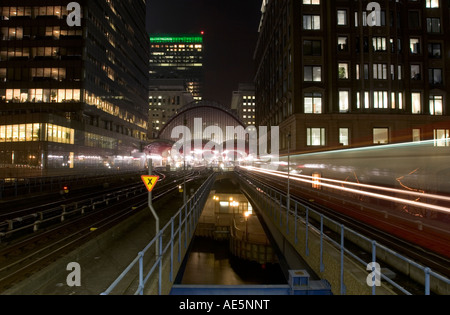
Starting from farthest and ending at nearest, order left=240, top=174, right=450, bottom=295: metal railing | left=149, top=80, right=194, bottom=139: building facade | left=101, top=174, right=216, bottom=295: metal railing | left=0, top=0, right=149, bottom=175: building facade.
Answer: left=149, top=80, right=194, bottom=139: building facade
left=0, top=0, right=149, bottom=175: building facade
left=101, top=174, right=216, bottom=295: metal railing
left=240, top=174, right=450, bottom=295: metal railing

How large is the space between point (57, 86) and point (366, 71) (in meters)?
55.6

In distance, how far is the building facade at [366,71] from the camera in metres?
42.7

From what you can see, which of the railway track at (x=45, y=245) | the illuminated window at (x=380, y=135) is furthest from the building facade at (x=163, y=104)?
the railway track at (x=45, y=245)

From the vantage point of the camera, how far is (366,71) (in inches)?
1731

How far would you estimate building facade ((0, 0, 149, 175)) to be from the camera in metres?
45.2

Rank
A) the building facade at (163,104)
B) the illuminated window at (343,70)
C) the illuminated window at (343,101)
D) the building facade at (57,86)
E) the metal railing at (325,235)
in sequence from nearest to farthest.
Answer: the metal railing at (325,235)
the illuminated window at (343,101)
the illuminated window at (343,70)
the building facade at (57,86)
the building facade at (163,104)

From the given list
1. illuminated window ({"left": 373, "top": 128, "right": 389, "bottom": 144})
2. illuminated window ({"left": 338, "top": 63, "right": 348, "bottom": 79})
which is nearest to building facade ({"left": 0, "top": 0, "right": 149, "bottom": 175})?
illuminated window ({"left": 338, "top": 63, "right": 348, "bottom": 79})

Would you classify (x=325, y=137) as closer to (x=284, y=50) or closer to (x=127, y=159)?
(x=284, y=50)

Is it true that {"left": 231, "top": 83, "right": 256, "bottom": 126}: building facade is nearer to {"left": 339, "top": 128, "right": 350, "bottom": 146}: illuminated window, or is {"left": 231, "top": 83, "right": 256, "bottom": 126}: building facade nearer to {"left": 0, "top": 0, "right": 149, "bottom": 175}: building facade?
{"left": 0, "top": 0, "right": 149, "bottom": 175}: building facade

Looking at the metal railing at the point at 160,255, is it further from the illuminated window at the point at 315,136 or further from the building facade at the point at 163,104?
the building facade at the point at 163,104

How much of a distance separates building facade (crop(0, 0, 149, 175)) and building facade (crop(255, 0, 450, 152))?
37.7 meters

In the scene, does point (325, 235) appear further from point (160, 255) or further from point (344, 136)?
point (344, 136)

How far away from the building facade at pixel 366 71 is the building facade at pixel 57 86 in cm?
3766
